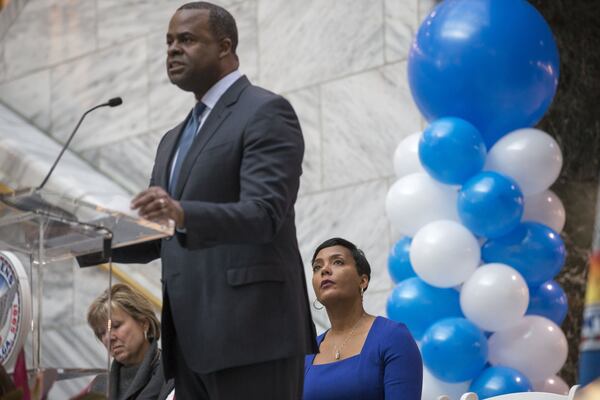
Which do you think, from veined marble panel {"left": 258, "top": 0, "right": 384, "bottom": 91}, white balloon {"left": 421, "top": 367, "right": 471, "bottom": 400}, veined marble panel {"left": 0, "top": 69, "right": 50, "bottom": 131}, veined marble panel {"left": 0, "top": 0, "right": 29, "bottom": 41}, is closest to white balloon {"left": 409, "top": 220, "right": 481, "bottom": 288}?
white balloon {"left": 421, "top": 367, "right": 471, "bottom": 400}

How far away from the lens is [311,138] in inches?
314

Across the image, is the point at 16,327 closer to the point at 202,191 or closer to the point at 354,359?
the point at 202,191

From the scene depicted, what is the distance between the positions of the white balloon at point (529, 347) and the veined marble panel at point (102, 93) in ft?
13.5

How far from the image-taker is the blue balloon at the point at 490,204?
5.44 meters

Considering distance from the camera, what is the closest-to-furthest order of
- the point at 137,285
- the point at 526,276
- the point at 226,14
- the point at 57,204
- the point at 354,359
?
the point at 57,204 → the point at 226,14 → the point at 354,359 → the point at 526,276 → the point at 137,285

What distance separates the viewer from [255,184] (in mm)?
2873

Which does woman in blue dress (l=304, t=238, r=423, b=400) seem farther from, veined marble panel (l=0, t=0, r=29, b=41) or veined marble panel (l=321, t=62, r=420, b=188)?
veined marble panel (l=0, t=0, r=29, b=41)

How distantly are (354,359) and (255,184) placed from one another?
2067mm

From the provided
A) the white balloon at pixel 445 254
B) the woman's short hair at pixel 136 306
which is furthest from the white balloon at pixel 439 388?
the woman's short hair at pixel 136 306

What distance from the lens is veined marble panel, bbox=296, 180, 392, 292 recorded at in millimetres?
7449

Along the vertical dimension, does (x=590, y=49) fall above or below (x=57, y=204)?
below

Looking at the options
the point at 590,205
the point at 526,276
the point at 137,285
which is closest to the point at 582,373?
the point at 526,276

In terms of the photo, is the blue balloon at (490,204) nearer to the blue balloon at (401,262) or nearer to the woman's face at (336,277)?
the blue balloon at (401,262)

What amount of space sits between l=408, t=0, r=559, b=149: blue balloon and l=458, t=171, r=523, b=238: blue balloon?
350 millimetres
